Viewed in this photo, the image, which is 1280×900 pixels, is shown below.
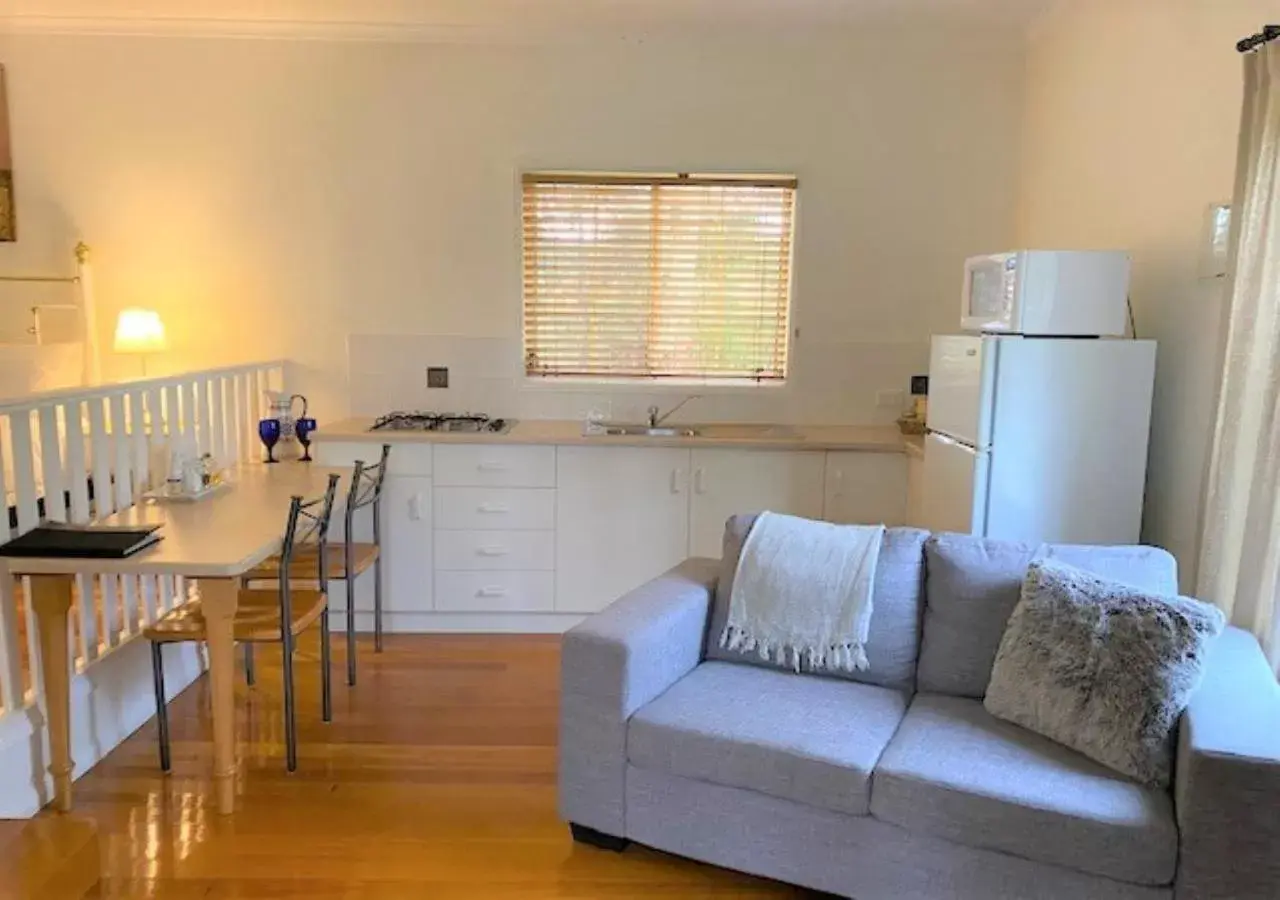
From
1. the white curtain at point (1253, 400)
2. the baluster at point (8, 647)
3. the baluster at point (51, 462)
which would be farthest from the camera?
the baluster at point (51, 462)

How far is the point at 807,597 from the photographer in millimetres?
2508

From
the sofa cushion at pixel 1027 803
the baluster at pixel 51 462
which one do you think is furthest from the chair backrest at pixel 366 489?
the sofa cushion at pixel 1027 803

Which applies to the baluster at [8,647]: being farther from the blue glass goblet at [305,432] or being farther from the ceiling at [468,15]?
the ceiling at [468,15]

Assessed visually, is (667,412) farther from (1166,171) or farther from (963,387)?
(1166,171)

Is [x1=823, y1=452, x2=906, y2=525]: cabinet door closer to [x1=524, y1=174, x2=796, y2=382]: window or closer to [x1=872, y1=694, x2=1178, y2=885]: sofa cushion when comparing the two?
[x1=524, y1=174, x2=796, y2=382]: window

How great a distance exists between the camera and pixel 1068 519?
9.53ft

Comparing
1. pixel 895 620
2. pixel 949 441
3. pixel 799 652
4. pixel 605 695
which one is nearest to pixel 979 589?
pixel 895 620

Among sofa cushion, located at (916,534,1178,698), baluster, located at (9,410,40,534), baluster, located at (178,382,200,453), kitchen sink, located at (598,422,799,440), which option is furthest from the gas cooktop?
sofa cushion, located at (916,534,1178,698)

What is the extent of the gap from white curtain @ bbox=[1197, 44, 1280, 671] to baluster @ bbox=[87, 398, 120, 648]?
10.5 feet

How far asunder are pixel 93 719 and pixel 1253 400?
336 centimetres

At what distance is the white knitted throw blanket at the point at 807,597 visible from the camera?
8.08 ft

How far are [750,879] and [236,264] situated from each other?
11.6ft

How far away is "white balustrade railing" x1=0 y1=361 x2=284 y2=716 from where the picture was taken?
8.14 ft

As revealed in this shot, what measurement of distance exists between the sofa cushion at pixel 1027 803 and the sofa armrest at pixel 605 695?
61 centimetres
